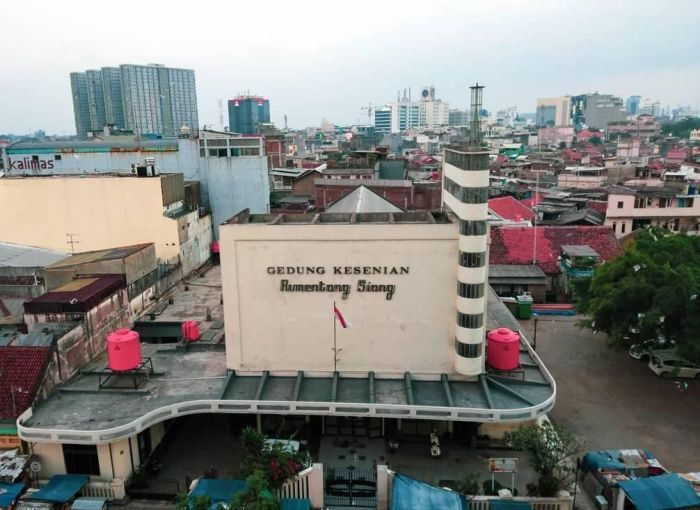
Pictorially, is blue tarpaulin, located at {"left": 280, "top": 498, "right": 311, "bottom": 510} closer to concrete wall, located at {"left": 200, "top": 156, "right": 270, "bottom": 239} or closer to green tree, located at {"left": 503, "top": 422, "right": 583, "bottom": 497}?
green tree, located at {"left": 503, "top": 422, "right": 583, "bottom": 497}

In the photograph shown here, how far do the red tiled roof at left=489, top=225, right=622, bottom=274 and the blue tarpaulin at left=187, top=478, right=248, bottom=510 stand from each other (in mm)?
28281

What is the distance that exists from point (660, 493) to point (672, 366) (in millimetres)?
11869

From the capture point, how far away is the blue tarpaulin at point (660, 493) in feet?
55.3

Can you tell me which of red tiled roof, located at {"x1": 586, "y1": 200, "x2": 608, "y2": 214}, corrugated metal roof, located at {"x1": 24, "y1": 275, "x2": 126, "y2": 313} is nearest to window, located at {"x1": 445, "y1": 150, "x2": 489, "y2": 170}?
corrugated metal roof, located at {"x1": 24, "y1": 275, "x2": 126, "y2": 313}

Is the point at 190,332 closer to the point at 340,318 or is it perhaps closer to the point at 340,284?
the point at 340,318

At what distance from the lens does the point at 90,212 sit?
3494 cm

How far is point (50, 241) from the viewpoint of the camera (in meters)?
35.8

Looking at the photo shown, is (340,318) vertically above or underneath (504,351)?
above

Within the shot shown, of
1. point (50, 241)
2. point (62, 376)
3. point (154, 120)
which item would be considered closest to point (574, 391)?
point (62, 376)

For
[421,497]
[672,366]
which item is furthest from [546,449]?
[672,366]

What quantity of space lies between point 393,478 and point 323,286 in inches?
289

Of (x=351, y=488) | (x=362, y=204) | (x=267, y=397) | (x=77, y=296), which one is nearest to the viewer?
(x=351, y=488)

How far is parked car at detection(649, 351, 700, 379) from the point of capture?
26.7 m

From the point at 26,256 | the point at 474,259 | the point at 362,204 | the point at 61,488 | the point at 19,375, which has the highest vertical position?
the point at 362,204
